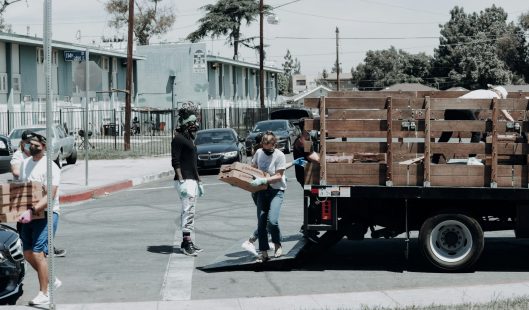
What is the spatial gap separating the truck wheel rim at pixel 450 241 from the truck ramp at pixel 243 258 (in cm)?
175

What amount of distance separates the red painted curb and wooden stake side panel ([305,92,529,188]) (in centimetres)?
1057

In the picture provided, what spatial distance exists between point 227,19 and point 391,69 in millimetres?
44202

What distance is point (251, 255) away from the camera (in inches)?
429

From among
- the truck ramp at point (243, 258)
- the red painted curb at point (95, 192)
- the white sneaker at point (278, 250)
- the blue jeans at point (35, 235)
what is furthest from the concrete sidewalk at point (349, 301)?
the red painted curb at point (95, 192)

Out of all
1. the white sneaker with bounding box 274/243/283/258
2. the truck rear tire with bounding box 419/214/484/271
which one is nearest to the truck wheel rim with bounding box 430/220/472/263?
the truck rear tire with bounding box 419/214/484/271

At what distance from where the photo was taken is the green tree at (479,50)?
94.4 meters

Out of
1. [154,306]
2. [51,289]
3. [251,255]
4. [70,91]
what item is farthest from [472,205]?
[70,91]

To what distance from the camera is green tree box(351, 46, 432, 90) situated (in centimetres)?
11412

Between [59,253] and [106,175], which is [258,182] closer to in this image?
[59,253]

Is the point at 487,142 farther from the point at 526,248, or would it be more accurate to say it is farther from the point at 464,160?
the point at 526,248

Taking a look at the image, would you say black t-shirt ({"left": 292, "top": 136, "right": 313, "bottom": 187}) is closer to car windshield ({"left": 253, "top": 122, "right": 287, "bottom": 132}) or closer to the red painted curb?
the red painted curb

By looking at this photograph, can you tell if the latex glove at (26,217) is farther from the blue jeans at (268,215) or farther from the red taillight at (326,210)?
the red taillight at (326,210)

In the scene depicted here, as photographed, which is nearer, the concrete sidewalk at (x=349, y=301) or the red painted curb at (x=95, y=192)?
the concrete sidewalk at (x=349, y=301)

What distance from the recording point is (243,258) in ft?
35.4
